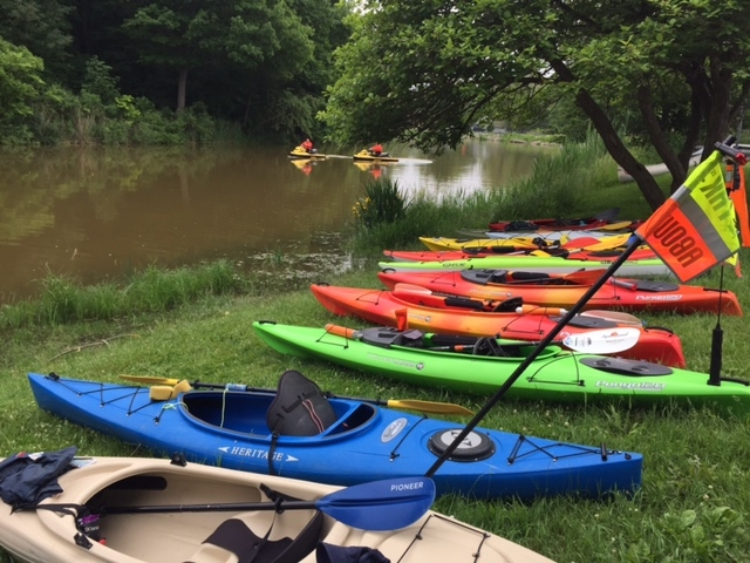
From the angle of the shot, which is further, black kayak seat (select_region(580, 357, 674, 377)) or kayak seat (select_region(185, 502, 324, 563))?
black kayak seat (select_region(580, 357, 674, 377))

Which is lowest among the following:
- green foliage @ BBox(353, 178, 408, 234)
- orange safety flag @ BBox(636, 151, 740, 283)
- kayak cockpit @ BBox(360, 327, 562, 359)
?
kayak cockpit @ BBox(360, 327, 562, 359)

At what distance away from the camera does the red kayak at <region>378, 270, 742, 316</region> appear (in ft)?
17.4

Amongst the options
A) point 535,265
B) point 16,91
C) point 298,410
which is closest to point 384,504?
point 298,410

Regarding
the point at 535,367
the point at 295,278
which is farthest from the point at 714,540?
the point at 295,278

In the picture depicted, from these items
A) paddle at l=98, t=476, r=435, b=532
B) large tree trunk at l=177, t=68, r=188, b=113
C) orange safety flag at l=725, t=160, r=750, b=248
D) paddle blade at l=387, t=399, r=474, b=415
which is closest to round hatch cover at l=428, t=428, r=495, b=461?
paddle blade at l=387, t=399, r=474, b=415

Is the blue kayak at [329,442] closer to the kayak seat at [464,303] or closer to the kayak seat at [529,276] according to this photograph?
the kayak seat at [464,303]

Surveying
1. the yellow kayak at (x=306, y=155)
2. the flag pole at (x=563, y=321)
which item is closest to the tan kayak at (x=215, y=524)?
the flag pole at (x=563, y=321)

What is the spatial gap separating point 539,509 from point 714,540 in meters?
0.67

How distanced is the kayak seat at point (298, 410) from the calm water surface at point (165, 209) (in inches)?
207

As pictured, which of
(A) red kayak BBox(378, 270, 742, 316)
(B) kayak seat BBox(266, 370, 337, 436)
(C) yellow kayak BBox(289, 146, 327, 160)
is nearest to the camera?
(B) kayak seat BBox(266, 370, 337, 436)

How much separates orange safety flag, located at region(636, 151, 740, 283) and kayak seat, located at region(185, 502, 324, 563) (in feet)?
5.41

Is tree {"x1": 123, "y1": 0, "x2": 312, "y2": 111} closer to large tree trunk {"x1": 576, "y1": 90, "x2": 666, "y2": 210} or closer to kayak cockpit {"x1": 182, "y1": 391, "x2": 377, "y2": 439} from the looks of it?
large tree trunk {"x1": 576, "y1": 90, "x2": 666, "y2": 210}

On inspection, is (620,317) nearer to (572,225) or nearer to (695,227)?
(695,227)

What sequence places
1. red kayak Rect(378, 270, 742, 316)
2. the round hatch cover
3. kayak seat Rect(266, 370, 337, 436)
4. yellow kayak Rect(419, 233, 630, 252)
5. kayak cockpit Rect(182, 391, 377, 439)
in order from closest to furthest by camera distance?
the round hatch cover
kayak seat Rect(266, 370, 337, 436)
kayak cockpit Rect(182, 391, 377, 439)
red kayak Rect(378, 270, 742, 316)
yellow kayak Rect(419, 233, 630, 252)
